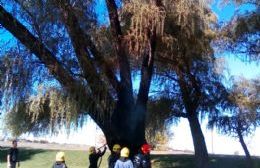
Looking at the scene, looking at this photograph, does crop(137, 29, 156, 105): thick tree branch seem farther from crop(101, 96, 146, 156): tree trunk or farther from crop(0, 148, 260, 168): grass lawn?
crop(0, 148, 260, 168): grass lawn

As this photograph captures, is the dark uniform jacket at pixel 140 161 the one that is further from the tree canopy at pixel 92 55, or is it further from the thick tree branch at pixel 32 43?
the thick tree branch at pixel 32 43

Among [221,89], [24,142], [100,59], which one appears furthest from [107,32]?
[24,142]

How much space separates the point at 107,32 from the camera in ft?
49.7

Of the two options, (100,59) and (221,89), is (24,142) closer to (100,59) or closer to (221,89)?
(221,89)

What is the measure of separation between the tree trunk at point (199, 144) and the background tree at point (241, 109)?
784mm

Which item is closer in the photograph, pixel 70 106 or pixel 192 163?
pixel 70 106

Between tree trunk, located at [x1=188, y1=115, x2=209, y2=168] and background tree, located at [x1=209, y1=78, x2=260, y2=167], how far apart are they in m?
0.78

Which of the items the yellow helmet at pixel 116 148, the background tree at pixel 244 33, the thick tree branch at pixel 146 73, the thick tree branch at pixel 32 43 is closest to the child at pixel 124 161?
the yellow helmet at pixel 116 148

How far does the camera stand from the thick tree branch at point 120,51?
47.4ft

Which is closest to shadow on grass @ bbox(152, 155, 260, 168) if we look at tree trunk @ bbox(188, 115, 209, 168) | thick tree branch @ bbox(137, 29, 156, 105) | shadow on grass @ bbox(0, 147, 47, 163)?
tree trunk @ bbox(188, 115, 209, 168)

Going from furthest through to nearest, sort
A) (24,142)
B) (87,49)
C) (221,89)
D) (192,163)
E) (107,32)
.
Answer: (24,142) → (192,163) → (221,89) → (107,32) → (87,49)

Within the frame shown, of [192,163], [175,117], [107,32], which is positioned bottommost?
[192,163]

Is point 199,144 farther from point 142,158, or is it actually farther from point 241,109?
point 142,158

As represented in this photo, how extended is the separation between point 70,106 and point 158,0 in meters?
3.92
